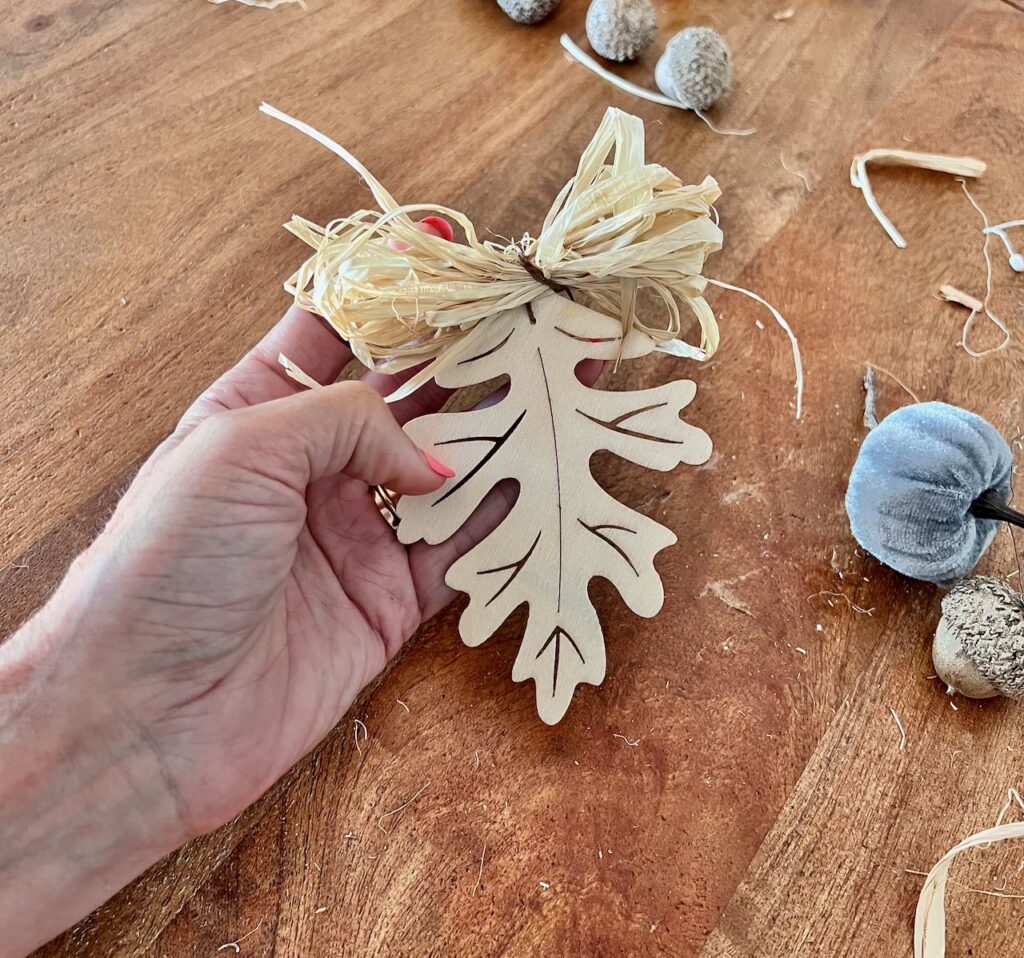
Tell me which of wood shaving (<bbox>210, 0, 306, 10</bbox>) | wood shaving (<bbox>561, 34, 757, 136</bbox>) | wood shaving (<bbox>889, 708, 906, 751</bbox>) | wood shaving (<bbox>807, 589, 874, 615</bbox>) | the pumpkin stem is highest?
wood shaving (<bbox>210, 0, 306, 10</bbox>)

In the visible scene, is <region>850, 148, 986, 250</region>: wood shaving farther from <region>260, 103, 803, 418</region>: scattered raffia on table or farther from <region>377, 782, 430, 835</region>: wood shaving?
<region>377, 782, 430, 835</region>: wood shaving

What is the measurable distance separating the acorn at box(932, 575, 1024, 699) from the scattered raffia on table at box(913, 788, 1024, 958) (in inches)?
4.3

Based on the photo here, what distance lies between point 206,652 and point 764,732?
46 cm

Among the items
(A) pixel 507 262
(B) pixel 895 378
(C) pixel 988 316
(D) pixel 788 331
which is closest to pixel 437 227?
(A) pixel 507 262

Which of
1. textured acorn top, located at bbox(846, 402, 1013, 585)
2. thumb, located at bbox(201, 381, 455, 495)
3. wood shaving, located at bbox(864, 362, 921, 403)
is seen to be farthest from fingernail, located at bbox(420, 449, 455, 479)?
wood shaving, located at bbox(864, 362, 921, 403)

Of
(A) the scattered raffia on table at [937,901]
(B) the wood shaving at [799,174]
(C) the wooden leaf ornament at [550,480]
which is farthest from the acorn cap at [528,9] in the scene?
(A) the scattered raffia on table at [937,901]

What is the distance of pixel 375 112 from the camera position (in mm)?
961

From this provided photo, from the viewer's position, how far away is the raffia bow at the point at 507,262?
0.67 metres

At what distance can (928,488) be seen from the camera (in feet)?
2.28

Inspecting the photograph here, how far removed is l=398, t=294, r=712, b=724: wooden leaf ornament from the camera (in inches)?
27.1

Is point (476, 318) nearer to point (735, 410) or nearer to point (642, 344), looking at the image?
point (642, 344)

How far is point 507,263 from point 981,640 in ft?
1.61

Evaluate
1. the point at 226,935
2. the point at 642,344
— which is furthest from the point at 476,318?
the point at 226,935

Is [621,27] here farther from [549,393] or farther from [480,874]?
[480,874]
